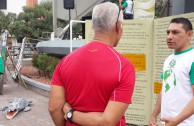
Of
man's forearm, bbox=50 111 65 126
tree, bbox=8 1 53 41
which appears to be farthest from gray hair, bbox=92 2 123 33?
tree, bbox=8 1 53 41

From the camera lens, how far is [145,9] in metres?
5.08

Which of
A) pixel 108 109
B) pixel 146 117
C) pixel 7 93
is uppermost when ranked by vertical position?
pixel 108 109

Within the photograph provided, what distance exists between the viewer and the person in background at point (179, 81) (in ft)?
7.82

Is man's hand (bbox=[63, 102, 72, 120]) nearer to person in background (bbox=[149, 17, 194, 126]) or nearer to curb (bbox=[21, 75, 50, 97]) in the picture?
person in background (bbox=[149, 17, 194, 126])

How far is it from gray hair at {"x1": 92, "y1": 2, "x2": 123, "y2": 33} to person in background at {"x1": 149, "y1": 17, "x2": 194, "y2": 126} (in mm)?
797

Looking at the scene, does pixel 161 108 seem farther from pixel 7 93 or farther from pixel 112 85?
pixel 7 93

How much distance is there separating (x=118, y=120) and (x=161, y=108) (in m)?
0.95

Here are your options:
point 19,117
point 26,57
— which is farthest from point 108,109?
point 26,57

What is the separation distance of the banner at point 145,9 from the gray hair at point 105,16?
3151mm

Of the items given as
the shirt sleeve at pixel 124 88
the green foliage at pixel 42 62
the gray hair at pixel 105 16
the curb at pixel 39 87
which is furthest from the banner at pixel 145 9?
the green foliage at pixel 42 62

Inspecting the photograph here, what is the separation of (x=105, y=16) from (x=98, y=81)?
0.40 m

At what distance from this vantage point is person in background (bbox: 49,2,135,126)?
6.06 ft

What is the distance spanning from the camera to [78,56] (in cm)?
194

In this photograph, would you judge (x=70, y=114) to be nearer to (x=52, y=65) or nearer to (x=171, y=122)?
(x=171, y=122)
